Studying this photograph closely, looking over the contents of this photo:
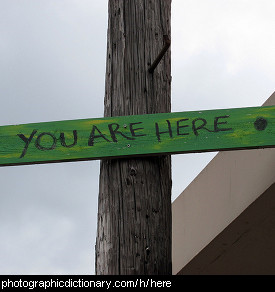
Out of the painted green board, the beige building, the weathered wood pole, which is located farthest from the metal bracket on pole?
the beige building

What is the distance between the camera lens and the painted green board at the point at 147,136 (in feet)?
11.9

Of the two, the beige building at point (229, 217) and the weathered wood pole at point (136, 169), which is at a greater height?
the beige building at point (229, 217)

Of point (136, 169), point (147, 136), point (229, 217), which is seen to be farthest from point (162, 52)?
point (229, 217)

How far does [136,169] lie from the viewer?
3750 millimetres

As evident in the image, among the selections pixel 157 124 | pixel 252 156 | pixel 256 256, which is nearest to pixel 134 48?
pixel 157 124

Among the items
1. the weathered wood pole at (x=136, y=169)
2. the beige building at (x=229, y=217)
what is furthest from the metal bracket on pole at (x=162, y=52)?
the beige building at (x=229, y=217)

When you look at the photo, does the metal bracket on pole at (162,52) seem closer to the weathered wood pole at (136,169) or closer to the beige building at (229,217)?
the weathered wood pole at (136,169)

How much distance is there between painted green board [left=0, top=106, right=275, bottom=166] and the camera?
11.9ft

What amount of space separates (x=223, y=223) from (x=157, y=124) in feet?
9.83

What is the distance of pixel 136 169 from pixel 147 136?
0.60ft

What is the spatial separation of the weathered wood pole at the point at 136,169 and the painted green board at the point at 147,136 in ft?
0.48

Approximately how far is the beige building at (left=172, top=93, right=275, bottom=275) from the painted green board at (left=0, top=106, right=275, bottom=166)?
2.06m

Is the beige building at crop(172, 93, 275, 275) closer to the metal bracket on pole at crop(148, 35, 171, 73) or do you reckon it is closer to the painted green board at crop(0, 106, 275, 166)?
the metal bracket on pole at crop(148, 35, 171, 73)

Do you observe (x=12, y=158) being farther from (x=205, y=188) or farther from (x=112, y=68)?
(x=205, y=188)
